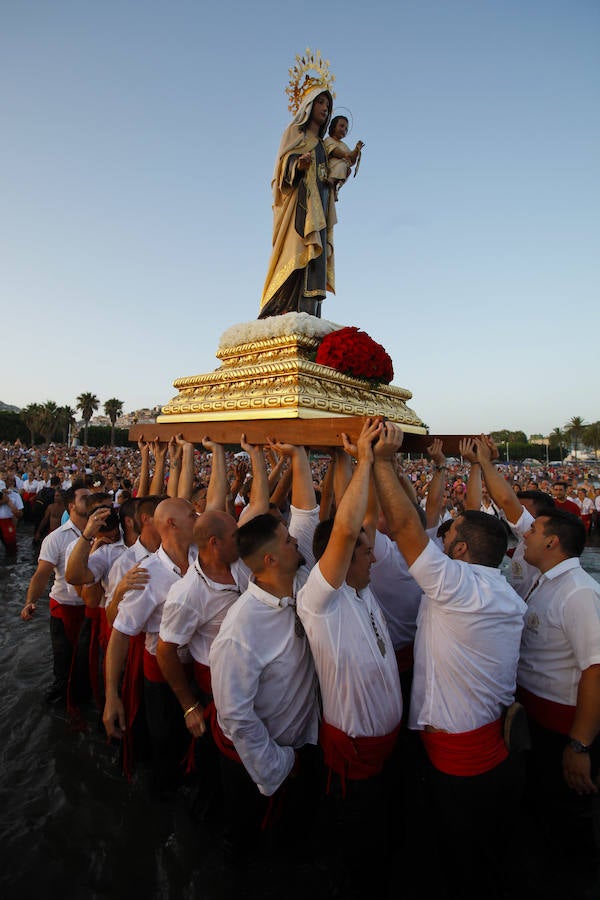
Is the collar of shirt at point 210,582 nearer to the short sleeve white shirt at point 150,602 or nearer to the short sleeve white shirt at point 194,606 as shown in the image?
the short sleeve white shirt at point 194,606

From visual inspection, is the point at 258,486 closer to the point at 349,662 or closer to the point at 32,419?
the point at 349,662

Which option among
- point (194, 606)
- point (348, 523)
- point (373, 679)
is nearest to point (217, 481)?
point (194, 606)

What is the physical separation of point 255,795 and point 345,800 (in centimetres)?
66

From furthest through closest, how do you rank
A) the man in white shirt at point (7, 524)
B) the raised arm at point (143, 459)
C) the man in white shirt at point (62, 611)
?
1. the man in white shirt at point (7, 524)
2. the man in white shirt at point (62, 611)
3. the raised arm at point (143, 459)

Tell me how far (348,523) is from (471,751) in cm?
129

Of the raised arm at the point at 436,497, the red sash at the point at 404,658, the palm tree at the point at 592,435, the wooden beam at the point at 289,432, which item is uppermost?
the palm tree at the point at 592,435

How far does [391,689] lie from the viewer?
94.2 inches

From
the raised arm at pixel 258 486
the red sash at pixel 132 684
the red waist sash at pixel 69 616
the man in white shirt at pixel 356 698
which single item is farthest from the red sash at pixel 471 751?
the red waist sash at pixel 69 616

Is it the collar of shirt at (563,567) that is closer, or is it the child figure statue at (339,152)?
the collar of shirt at (563,567)

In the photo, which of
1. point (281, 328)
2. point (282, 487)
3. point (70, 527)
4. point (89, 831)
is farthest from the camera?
point (70, 527)

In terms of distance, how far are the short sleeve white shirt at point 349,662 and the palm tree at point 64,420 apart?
6485 cm

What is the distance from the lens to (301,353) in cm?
362

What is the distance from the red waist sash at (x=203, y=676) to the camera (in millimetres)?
3141

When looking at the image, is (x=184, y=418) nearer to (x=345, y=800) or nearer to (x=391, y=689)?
(x=391, y=689)
